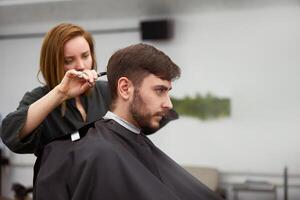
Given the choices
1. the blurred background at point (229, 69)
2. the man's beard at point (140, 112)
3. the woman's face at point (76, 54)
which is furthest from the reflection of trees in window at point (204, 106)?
the man's beard at point (140, 112)

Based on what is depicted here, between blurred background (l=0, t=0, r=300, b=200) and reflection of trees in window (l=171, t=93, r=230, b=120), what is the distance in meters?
0.04

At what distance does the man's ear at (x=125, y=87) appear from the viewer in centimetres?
115

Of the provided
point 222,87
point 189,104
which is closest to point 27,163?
point 189,104

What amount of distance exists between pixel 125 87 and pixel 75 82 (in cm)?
16

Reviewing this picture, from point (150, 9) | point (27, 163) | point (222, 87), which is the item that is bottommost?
point (27, 163)

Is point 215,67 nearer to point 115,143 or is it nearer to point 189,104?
point 189,104

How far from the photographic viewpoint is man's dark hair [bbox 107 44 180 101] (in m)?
1.13

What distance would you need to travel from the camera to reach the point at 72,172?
1.06m

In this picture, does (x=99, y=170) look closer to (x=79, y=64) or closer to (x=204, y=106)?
(x=79, y=64)

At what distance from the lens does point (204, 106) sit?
3.41 meters

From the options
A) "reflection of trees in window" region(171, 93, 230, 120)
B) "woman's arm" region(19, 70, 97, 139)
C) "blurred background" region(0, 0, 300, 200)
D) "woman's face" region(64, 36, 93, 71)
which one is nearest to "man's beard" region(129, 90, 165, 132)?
"woman's arm" region(19, 70, 97, 139)

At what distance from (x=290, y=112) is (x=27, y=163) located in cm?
265

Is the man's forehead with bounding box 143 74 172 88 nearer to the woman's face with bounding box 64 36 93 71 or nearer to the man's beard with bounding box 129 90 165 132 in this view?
the man's beard with bounding box 129 90 165 132

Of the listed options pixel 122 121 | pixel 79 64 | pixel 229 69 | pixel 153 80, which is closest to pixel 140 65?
pixel 153 80
